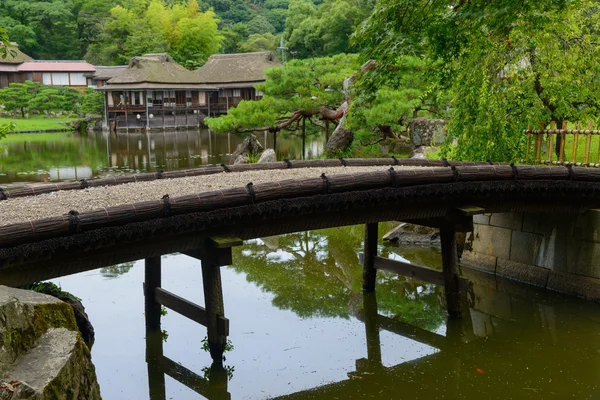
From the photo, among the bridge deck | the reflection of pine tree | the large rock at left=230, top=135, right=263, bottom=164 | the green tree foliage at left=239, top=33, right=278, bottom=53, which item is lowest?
the reflection of pine tree

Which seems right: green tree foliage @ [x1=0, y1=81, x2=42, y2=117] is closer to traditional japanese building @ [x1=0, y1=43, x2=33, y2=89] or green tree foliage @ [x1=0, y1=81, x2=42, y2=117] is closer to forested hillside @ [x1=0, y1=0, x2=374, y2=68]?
traditional japanese building @ [x1=0, y1=43, x2=33, y2=89]

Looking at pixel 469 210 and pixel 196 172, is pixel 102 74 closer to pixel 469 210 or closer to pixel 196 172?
pixel 196 172

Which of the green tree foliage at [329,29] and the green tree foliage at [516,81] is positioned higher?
the green tree foliage at [329,29]

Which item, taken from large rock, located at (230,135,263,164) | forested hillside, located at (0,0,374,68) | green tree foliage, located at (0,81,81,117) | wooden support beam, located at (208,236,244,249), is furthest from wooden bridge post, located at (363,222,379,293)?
forested hillside, located at (0,0,374,68)

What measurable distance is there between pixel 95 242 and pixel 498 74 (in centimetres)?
915

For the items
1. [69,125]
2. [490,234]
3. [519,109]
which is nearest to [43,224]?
[490,234]

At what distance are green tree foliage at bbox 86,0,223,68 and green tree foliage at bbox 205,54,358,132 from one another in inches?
1525

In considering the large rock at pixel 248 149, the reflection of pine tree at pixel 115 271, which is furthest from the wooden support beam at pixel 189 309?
the large rock at pixel 248 149

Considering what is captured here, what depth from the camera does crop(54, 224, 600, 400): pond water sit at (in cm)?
733

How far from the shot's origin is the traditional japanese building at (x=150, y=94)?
49.5m

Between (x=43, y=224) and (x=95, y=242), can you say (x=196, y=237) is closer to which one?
(x=95, y=242)

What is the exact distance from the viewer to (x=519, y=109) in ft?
40.8

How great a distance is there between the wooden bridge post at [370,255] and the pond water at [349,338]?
22 cm

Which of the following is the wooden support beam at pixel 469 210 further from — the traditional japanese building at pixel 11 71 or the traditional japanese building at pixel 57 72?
the traditional japanese building at pixel 11 71
